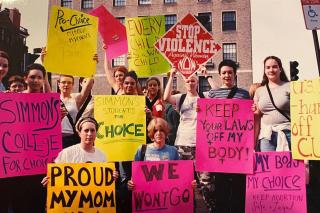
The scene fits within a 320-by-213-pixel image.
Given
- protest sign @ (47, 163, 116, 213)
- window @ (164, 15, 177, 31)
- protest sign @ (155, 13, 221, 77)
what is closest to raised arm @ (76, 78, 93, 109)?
Result: protest sign @ (155, 13, 221, 77)

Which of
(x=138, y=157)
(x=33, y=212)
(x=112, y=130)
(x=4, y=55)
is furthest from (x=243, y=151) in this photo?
(x=4, y=55)

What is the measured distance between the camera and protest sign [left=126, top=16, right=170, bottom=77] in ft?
19.1

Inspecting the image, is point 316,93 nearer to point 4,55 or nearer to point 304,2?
point 304,2

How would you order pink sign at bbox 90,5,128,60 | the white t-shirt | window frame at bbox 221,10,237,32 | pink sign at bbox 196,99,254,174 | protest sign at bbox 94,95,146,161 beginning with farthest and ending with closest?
1. window frame at bbox 221,10,237,32
2. pink sign at bbox 90,5,128,60
3. protest sign at bbox 94,95,146,161
4. pink sign at bbox 196,99,254,174
5. the white t-shirt

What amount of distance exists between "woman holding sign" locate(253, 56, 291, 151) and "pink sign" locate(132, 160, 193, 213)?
3.31 feet

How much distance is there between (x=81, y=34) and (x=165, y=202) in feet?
8.33

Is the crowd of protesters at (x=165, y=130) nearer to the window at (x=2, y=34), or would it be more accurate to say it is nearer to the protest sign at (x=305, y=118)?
the protest sign at (x=305, y=118)

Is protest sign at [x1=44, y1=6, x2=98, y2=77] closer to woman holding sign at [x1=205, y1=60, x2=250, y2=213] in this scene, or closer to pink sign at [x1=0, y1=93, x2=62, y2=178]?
pink sign at [x1=0, y1=93, x2=62, y2=178]

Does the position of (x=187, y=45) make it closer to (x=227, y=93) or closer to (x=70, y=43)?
(x=227, y=93)

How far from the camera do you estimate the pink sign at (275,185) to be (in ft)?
13.8

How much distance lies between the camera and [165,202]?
4.01m

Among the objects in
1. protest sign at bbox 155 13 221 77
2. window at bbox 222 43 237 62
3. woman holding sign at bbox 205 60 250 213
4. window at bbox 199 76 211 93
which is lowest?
woman holding sign at bbox 205 60 250 213

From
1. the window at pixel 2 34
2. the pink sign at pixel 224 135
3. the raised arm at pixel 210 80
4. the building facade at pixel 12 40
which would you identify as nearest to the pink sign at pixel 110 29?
the raised arm at pixel 210 80

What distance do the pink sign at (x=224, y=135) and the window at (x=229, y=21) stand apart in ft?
89.2
